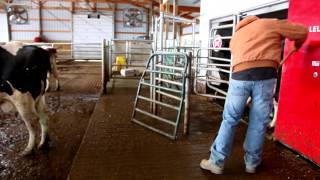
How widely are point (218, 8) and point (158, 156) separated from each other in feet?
13.7

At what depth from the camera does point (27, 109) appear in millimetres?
3061

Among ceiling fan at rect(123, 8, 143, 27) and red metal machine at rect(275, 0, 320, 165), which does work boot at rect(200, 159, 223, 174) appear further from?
ceiling fan at rect(123, 8, 143, 27)

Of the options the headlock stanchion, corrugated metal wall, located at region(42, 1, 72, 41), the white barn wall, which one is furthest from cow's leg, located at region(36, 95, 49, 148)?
corrugated metal wall, located at region(42, 1, 72, 41)

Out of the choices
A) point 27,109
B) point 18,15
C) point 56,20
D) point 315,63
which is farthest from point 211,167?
point 18,15

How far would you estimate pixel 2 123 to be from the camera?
170 inches

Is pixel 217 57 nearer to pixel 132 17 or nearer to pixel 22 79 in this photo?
pixel 22 79

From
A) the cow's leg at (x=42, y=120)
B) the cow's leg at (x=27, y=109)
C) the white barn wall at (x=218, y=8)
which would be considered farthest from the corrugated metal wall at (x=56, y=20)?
the cow's leg at (x=27, y=109)

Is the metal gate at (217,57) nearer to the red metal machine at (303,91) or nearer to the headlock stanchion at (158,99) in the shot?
the headlock stanchion at (158,99)

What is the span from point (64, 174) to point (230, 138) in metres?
1.55

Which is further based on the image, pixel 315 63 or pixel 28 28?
pixel 28 28

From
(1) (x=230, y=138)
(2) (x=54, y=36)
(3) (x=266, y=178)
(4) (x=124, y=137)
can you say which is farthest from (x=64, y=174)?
(2) (x=54, y=36)

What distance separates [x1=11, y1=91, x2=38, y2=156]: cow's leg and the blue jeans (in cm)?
191

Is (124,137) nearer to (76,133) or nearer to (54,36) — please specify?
(76,133)

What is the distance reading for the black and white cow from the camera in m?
2.98
